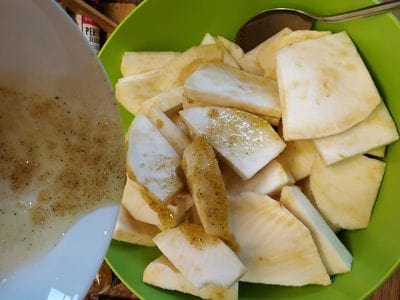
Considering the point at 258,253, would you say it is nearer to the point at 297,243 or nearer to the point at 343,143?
the point at 297,243

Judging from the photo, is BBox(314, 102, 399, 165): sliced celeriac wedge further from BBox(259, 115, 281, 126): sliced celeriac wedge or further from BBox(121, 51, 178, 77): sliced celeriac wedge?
BBox(121, 51, 178, 77): sliced celeriac wedge

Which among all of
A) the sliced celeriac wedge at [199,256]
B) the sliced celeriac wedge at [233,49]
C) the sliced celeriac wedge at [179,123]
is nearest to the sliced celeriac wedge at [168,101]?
the sliced celeriac wedge at [179,123]

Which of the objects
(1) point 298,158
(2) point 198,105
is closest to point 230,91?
(2) point 198,105

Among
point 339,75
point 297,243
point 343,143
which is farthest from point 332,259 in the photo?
point 339,75

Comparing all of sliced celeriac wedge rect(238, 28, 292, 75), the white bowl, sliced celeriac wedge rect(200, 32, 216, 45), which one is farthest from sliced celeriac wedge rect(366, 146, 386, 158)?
the white bowl

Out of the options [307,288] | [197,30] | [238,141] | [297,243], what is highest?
[197,30]

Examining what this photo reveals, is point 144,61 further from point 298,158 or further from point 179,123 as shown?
point 298,158

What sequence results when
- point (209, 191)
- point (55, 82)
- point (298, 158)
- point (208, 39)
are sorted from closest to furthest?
point (55, 82), point (209, 191), point (298, 158), point (208, 39)
